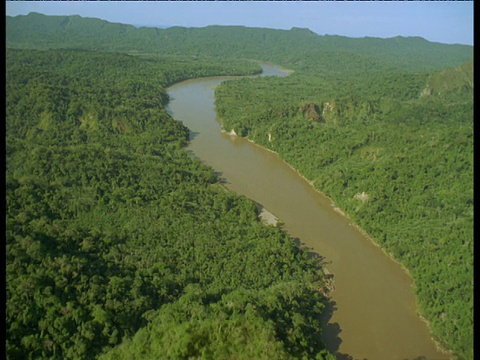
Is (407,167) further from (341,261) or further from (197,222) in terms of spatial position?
(197,222)

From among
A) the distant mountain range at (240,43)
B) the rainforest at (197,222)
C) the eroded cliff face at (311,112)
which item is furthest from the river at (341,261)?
the distant mountain range at (240,43)

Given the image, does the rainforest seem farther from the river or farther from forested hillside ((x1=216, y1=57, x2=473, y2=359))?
the river

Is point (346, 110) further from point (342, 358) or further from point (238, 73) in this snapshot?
point (238, 73)

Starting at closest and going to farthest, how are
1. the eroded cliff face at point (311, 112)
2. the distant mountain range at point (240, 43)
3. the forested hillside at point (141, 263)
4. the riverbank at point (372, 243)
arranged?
the forested hillside at point (141, 263)
the riverbank at point (372, 243)
the eroded cliff face at point (311, 112)
the distant mountain range at point (240, 43)

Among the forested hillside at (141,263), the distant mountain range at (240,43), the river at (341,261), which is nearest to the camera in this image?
the forested hillside at (141,263)

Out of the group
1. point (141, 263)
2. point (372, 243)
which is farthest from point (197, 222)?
point (372, 243)

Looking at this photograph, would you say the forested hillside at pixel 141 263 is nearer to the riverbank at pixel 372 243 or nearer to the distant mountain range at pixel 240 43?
the riverbank at pixel 372 243

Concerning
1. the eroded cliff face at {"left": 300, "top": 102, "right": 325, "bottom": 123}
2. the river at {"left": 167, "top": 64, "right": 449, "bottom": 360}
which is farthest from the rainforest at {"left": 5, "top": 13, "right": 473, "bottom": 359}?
the river at {"left": 167, "top": 64, "right": 449, "bottom": 360}

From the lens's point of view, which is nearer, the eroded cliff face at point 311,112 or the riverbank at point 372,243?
the riverbank at point 372,243
